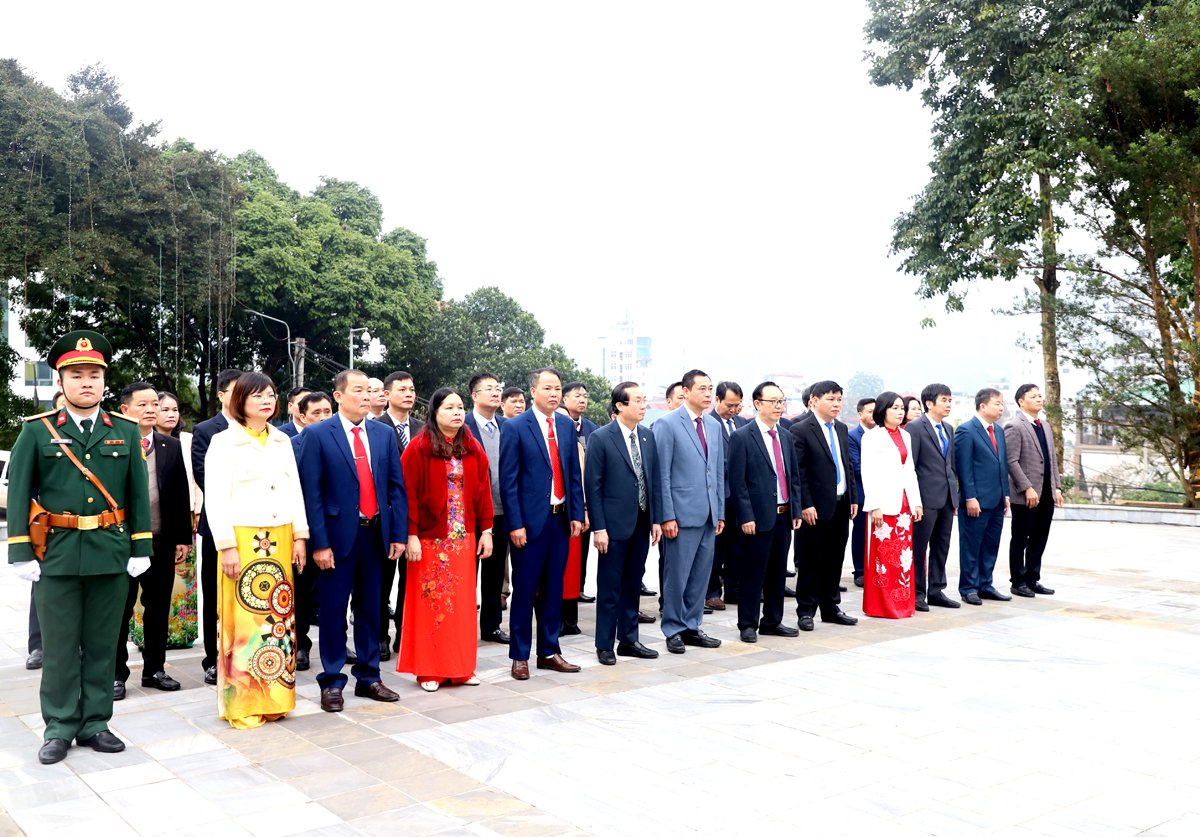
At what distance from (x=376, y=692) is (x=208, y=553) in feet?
4.09

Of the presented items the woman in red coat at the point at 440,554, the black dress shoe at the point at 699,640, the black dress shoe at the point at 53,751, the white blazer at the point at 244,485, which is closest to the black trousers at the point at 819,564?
the black dress shoe at the point at 699,640

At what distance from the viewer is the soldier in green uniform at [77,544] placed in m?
4.10

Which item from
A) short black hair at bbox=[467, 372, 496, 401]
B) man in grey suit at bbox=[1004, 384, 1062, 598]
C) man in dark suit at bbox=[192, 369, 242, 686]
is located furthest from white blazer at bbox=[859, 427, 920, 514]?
man in dark suit at bbox=[192, 369, 242, 686]

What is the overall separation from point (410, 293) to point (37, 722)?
2796cm

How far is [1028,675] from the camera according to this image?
5426mm

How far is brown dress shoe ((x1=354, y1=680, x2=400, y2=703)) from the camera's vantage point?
4.95 metres

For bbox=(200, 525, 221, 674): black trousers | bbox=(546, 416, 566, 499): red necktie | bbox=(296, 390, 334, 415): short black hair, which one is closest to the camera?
bbox=(200, 525, 221, 674): black trousers

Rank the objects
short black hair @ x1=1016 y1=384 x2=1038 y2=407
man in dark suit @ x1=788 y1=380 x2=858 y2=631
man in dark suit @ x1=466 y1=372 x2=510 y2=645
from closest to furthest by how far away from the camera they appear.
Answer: man in dark suit @ x1=466 y1=372 x2=510 y2=645 < man in dark suit @ x1=788 y1=380 x2=858 y2=631 < short black hair @ x1=1016 y1=384 x2=1038 y2=407

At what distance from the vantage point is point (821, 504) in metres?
6.73

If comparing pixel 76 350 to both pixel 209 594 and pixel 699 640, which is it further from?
pixel 699 640

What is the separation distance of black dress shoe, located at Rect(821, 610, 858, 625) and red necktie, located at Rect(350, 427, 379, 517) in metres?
3.37

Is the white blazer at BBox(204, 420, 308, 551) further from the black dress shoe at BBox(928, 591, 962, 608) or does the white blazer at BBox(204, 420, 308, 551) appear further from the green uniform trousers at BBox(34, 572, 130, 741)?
the black dress shoe at BBox(928, 591, 962, 608)

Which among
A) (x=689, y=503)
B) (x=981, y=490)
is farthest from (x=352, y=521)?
(x=981, y=490)

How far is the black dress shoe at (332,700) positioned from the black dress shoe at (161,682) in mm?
900
